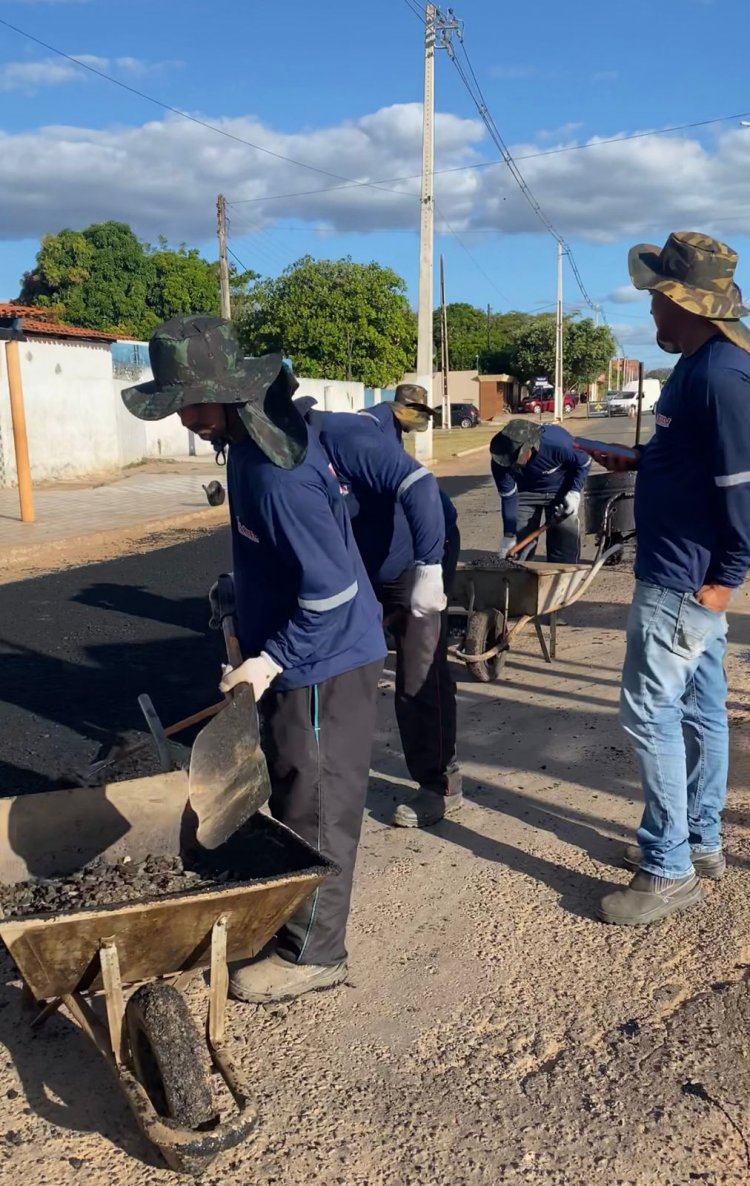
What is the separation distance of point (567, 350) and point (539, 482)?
66.5m

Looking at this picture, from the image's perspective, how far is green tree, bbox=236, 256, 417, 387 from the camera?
1620 inches

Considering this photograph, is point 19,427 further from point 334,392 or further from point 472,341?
point 472,341

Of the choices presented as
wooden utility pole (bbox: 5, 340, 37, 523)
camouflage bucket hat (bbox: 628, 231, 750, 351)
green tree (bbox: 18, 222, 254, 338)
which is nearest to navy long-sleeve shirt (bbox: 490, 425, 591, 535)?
camouflage bucket hat (bbox: 628, 231, 750, 351)

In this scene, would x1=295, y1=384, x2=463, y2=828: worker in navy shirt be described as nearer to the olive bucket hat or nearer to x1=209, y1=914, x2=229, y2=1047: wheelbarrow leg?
the olive bucket hat

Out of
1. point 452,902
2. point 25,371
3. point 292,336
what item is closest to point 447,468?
point 25,371

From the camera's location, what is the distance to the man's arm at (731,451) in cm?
300

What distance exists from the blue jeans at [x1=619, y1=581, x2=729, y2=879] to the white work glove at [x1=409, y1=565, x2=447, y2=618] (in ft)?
3.33

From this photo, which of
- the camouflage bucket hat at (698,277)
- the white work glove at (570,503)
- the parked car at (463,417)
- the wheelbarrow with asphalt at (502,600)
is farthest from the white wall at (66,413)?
the parked car at (463,417)

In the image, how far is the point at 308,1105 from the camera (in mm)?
2609

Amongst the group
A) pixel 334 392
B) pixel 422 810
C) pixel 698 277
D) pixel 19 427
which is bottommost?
pixel 422 810

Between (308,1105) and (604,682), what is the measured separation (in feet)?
13.6

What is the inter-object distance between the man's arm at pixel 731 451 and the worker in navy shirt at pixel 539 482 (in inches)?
153

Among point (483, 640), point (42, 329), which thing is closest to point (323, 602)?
point (483, 640)

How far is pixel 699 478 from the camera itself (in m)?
3.18
